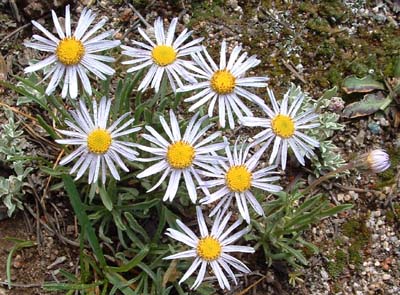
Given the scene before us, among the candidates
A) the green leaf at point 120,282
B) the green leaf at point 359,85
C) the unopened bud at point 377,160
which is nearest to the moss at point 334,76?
the green leaf at point 359,85

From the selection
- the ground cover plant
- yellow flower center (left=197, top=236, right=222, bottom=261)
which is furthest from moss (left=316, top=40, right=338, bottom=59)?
yellow flower center (left=197, top=236, right=222, bottom=261)

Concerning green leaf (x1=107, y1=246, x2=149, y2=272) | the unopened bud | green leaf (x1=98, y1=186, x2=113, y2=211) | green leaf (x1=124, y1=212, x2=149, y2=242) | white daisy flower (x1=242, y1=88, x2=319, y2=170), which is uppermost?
white daisy flower (x1=242, y1=88, x2=319, y2=170)

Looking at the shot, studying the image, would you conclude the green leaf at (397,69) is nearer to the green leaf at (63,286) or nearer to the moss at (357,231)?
the moss at (357,231)

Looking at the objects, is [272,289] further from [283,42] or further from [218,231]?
[283,42]

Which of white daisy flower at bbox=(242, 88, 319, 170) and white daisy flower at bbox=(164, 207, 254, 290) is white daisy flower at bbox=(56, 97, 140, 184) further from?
white daisy flower at bbox=(242, 88, 319, 170)

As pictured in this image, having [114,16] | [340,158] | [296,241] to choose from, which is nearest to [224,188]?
[296,241]

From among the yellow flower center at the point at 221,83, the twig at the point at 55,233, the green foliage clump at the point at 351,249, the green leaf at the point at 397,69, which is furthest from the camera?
the green leaf at the point at 397,69
